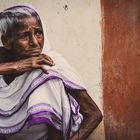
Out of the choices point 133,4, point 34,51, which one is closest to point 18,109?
point 34,51

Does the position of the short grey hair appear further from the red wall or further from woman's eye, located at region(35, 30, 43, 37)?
the red wall

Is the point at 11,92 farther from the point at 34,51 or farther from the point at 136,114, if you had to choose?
the point at 136,114

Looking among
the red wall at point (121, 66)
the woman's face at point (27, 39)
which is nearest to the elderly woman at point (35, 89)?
the woman's face at point (27, 39)

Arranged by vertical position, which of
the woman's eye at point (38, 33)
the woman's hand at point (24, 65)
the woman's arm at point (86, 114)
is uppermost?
the woman's eye at point (38, 33)

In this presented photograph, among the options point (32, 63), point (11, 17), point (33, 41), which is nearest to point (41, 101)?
point (32, 63)

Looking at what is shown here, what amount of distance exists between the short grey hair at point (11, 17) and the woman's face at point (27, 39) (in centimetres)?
2

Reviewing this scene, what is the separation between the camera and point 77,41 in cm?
256

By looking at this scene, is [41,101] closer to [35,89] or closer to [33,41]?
[35,89]

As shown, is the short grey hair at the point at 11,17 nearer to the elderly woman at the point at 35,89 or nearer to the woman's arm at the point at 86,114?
the elderly woman at the point at 35,89

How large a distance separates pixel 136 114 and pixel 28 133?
62 centimetres

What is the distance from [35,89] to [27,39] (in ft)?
0.87

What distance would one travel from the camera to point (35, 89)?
2.47 metres

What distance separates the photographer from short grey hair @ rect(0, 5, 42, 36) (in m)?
2.49

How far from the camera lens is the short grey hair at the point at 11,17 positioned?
2486 millimetres
